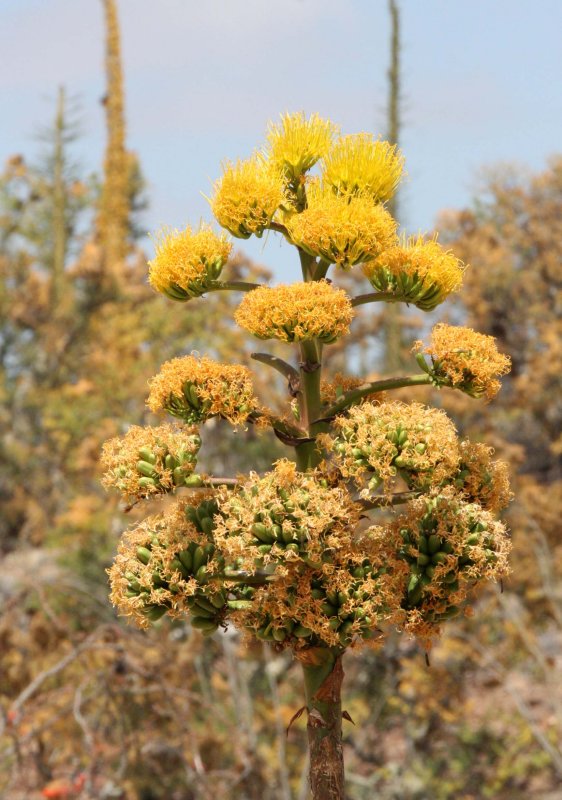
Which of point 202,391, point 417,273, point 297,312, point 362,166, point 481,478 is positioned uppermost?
point 362,166

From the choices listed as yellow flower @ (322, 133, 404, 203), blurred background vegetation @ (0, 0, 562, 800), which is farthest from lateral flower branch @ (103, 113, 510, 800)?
blurred background vegetation @ (0, 0, 562, 800)

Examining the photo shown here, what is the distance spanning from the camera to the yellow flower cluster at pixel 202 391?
3.00 metres

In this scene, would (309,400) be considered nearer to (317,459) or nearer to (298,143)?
(317,459)

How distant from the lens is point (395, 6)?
1131cm

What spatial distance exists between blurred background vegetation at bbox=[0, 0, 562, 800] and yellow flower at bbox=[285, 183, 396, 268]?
2811 mm

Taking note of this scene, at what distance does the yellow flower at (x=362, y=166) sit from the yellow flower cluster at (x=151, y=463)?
919 mm

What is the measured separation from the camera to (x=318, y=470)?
3006 millimetres

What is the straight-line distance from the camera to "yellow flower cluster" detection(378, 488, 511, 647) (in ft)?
9.62

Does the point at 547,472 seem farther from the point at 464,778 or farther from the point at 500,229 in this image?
the point at 464,778

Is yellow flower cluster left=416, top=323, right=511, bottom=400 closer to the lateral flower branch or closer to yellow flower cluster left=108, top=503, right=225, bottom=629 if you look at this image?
the lateral flower branch

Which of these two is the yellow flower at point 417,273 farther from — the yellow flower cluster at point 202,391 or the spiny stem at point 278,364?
the yellow flower cluster at point 202,391

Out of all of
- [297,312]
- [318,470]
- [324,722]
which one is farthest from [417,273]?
[324,722]

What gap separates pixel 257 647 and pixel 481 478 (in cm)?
692

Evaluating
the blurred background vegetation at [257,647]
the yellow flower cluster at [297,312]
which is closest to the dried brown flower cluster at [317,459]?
the yellow flower cluster at [297,312]
